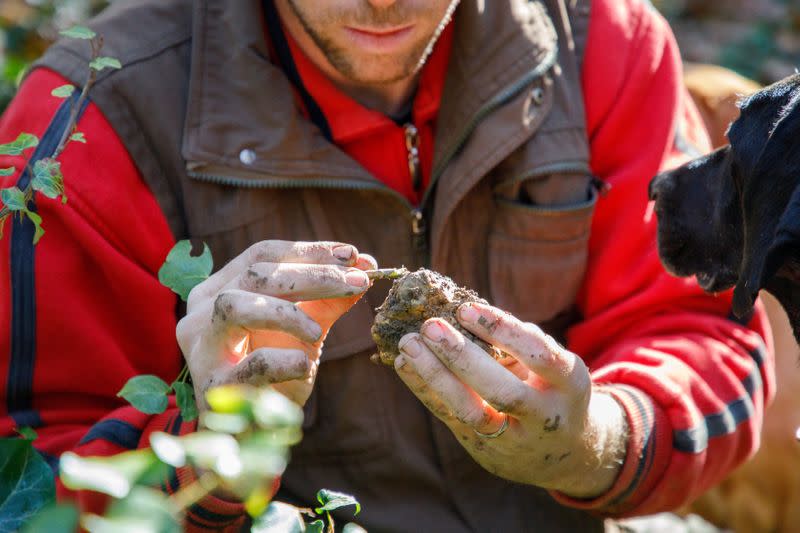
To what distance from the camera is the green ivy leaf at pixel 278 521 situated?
4.66 feet

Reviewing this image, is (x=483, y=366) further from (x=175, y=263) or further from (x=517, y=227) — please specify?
(x=517, y=227)

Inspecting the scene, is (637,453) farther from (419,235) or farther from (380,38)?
(380,38)

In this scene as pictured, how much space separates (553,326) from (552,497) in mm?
489

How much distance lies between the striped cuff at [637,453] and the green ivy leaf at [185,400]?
1.05 m

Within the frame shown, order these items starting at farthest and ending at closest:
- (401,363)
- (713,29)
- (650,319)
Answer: (713,29) < (650,319) < (401,363)

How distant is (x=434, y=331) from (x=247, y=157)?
908 millimetres

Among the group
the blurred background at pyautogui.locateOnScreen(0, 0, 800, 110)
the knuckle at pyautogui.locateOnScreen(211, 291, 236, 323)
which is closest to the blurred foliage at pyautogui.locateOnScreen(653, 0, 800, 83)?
the blurred background at pyautogui.locateOnScreen(0, 0, 800, 110)

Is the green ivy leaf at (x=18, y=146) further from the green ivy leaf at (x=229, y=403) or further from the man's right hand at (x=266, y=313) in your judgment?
the green ivy leaf at (x=229, y=403)

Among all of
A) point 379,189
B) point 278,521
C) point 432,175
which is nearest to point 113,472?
point 278,521

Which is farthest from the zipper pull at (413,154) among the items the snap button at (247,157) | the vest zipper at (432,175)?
the snap button at (247,157)

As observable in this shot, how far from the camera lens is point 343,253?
6.66 feet

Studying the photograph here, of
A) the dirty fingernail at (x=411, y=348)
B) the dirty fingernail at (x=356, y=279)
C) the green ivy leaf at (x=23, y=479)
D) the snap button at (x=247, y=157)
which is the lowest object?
the dirty fingernail at (x=411, y=348)

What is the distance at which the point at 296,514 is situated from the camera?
1508 mm

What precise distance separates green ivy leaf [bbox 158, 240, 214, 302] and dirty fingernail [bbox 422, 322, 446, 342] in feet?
1.51
